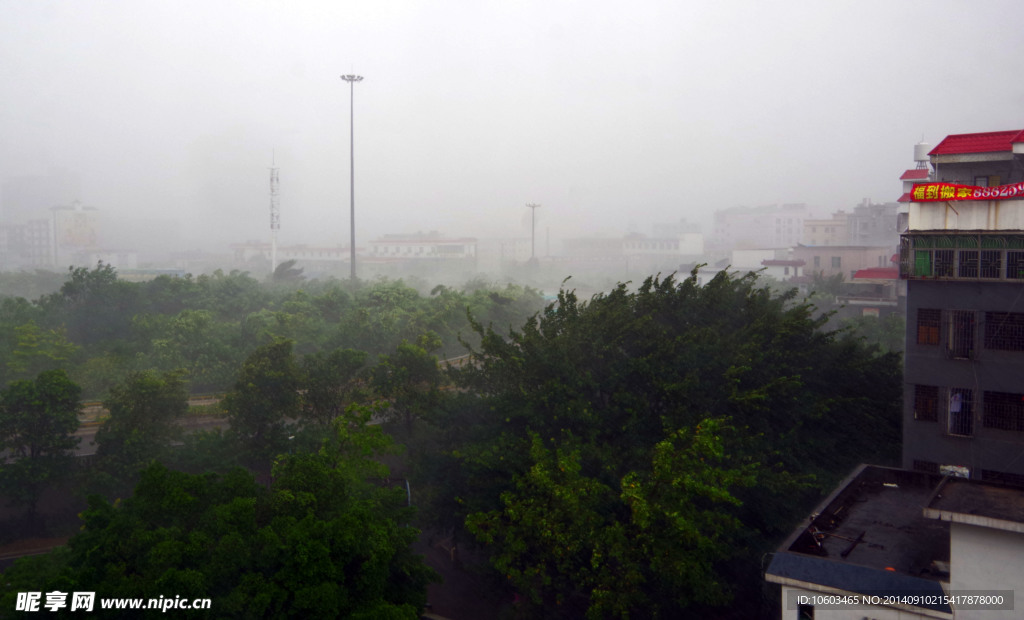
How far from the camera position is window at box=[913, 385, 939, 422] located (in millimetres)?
8547

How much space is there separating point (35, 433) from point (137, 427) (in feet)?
5.61

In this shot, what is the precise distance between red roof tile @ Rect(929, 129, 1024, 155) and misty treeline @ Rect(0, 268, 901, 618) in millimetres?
3277

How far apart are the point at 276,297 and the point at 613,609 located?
25.8 meters

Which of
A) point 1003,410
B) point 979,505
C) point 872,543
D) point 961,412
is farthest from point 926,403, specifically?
point 979,505

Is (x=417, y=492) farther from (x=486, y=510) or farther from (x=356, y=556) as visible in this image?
(x=356, y=556)

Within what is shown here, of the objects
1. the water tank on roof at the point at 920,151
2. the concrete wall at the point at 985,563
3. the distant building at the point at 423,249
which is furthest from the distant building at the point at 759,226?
the concrete wall at the point at 985,563

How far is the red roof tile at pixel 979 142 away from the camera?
8.77 m

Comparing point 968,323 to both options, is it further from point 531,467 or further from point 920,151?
point 920,151

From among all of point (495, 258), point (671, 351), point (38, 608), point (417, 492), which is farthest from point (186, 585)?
point (495, 258)

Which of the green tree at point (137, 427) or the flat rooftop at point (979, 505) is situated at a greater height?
the flat rooftop at point (979, 505)

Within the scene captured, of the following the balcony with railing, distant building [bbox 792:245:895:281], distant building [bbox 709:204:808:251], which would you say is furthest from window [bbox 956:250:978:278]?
distant building [bbox 709:204:808:251]

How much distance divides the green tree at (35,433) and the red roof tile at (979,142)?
49.4ft

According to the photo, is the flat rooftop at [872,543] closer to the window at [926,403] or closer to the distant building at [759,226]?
the window at [926,403]

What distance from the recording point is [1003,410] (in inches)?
323
